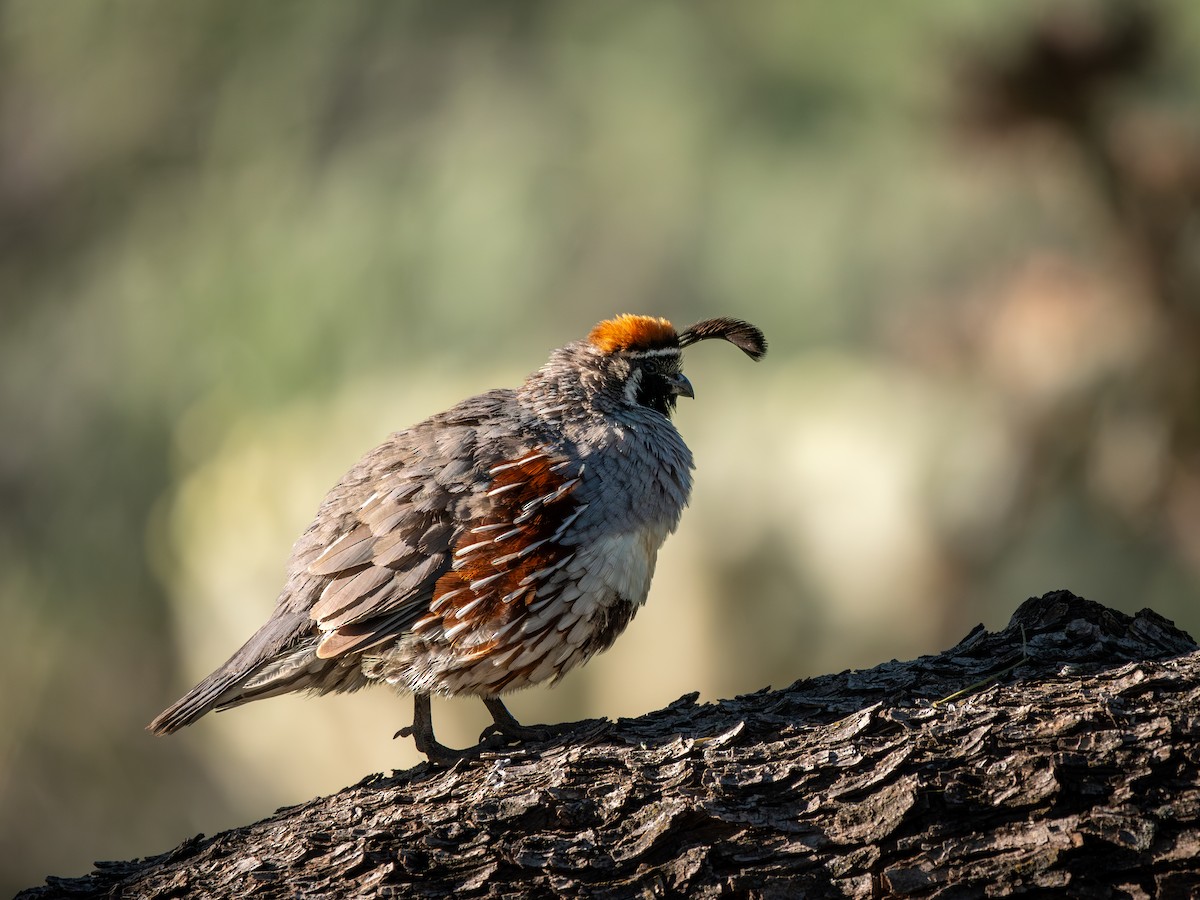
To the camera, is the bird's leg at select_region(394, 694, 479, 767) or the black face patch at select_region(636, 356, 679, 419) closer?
the bird's leg at select_region(394, 694, 479, 767)

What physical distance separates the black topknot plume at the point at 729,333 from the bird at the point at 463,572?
917 mm

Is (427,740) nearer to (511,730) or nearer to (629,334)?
(511,730)

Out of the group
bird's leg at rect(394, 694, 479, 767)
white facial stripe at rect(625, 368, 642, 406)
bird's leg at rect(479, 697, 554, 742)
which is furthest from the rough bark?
white facial stripe at rect(625, 368, 642, 406)

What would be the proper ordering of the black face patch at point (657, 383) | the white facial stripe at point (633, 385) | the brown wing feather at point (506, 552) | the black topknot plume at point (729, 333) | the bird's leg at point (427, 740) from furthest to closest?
the black topknot plume at point (729, 333) < the black face patch at point (657, 383) < the white facial stripe at point (633, 385) < the brown wing feather at point (506, 552) < the bird's leg at point (427, 740)

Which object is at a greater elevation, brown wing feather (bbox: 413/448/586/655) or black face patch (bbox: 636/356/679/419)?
black face patch (bbox: 636/356/679/419)

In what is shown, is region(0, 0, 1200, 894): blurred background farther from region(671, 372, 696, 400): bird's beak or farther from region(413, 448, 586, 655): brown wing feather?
region(413, 448, 586, 655): brown wing feather

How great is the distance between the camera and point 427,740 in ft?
15.0

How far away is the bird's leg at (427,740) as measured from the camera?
4.37 m

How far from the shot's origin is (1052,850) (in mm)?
3324

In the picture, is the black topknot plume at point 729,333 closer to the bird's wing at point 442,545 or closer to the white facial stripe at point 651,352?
the white facial stripe at point 651,352

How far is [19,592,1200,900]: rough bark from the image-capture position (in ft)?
11.0

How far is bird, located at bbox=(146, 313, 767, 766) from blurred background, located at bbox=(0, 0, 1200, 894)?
14.2ft

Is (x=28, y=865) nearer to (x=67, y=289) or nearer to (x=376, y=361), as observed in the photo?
(x=67, y=289)

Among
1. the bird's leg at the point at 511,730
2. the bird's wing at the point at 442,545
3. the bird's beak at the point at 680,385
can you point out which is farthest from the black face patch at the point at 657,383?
the bird's leg at the point at 511,730
